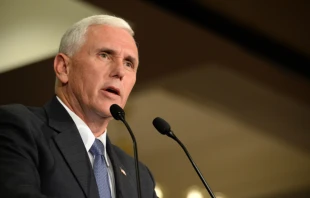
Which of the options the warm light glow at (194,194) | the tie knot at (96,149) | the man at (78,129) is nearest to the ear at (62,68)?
the man at (78,129)

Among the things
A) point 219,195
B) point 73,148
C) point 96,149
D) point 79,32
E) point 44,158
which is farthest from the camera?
point 219,195

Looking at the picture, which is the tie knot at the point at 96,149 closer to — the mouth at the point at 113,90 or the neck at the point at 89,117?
the neck at the point at 89,117

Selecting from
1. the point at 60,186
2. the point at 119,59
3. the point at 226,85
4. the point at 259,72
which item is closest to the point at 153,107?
the point at 226,85

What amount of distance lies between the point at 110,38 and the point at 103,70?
0.43 feet

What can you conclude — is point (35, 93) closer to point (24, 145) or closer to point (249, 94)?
point (249, 94)

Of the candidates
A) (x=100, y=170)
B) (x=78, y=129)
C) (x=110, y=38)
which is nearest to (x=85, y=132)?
(x=78, y=129)

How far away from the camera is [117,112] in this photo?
2240 millimetres

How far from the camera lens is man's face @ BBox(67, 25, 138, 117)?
96.3 inches

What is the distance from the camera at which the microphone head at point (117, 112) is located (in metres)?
2.23

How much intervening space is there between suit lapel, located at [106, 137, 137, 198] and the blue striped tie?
0.05m

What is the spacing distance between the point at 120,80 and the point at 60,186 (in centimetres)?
56

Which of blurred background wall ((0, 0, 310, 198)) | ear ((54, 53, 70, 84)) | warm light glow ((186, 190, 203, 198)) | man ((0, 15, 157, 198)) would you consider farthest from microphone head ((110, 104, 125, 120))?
warm light glow ((186, 190, 203, 198))

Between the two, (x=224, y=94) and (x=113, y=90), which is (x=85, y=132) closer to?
(x=113, y=90)

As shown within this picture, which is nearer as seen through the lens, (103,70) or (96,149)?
(96,149)
